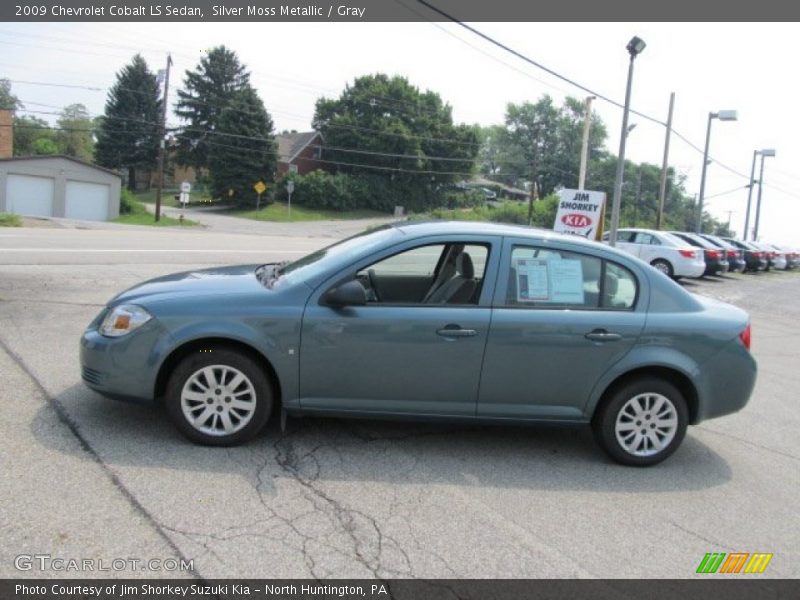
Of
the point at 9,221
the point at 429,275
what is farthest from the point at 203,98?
the point at 429,275

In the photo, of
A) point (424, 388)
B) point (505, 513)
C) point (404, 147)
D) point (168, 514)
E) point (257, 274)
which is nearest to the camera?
point (168, 514)

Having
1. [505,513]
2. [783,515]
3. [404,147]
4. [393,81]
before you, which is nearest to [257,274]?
[505,513]

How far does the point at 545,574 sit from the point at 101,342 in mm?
3050

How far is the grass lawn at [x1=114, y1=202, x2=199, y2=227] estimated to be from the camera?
143 ft

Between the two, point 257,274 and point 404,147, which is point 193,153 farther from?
point 257,274

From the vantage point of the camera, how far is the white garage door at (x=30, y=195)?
140ft

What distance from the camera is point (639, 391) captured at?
4.44 meters

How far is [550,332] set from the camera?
170 inches

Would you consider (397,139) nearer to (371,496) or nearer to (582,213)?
(582,213)

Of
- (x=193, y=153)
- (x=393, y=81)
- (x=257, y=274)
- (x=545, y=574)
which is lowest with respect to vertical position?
(x=545, y=574)

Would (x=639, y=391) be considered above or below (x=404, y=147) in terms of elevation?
below

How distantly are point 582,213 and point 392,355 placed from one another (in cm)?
1247

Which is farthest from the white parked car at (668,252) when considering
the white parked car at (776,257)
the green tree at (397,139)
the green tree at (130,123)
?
the green tree at (130,123)
